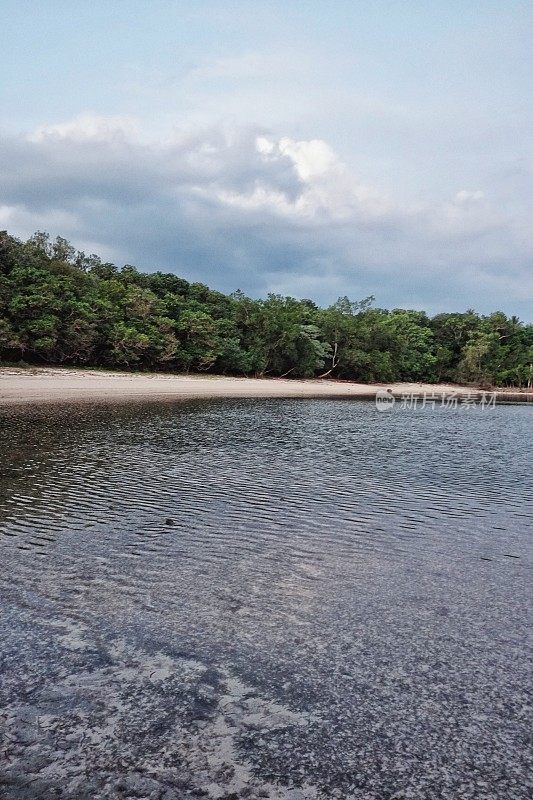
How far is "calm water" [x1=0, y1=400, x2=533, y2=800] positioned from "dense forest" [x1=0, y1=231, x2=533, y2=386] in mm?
42007

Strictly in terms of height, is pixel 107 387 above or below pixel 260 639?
above

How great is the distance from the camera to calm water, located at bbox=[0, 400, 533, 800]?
128 inches

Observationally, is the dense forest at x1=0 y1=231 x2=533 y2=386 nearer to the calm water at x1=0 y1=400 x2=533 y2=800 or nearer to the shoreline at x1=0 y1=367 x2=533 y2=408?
the shoreline at x1=0 y1=367 x2=533 y2=408

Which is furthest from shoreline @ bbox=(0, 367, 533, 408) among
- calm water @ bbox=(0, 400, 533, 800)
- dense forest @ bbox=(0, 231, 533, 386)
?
calm water @ bbox=(0, 400, 533, 800)

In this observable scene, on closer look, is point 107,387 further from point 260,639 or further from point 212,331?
point 260,639

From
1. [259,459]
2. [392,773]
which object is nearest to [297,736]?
[392,773]

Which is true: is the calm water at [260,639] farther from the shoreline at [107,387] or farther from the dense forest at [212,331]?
the dense forest at [212,331]

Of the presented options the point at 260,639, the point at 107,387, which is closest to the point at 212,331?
the point at 107,387

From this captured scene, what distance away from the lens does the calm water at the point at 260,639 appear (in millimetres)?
3252

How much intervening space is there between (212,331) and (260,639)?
61.3 meters

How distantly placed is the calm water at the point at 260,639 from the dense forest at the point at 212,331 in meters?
42.0

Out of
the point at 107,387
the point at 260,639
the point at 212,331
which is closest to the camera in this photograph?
the point at 260,639

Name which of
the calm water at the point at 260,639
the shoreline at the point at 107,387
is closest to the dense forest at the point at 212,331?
the shoreline at the point at 107,387

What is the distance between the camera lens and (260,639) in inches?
191
